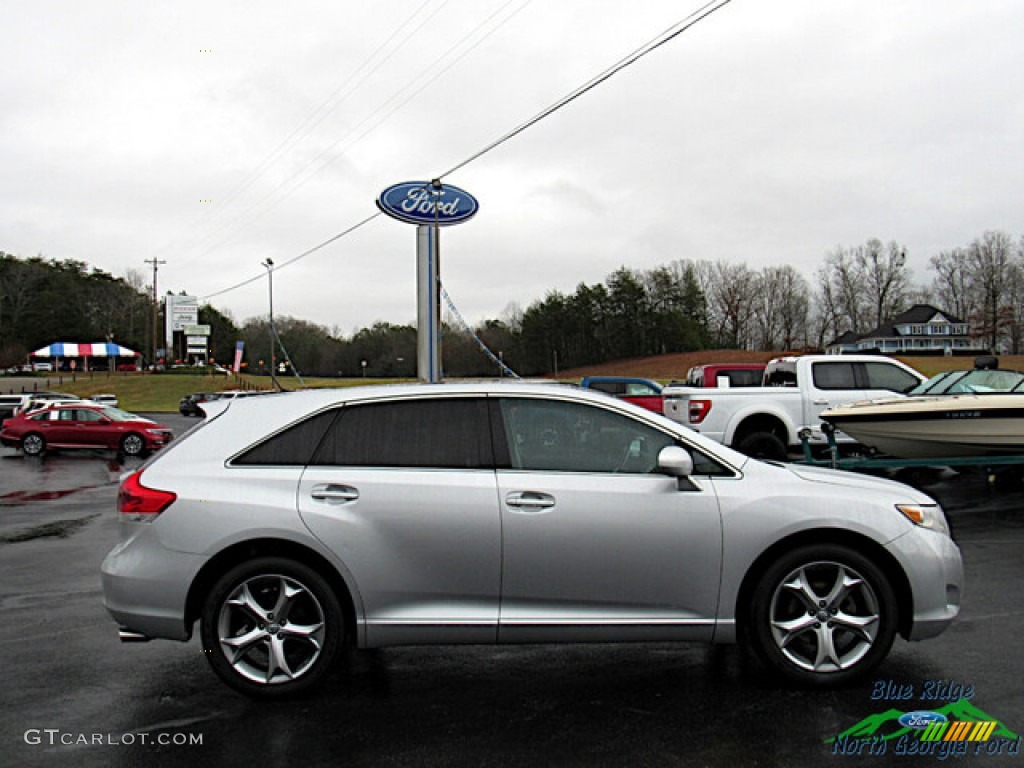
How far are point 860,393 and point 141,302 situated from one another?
126 metres

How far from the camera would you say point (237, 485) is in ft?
14.1

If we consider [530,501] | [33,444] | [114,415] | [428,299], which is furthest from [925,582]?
[33,444]

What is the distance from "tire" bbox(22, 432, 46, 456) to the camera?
23.1m

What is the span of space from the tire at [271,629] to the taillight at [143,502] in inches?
19.2

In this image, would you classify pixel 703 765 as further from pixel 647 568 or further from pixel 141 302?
pixel 141 302

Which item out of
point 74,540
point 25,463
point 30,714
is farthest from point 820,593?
point 25,463

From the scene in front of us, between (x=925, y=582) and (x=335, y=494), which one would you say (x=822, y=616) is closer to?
(x=925, y=582)

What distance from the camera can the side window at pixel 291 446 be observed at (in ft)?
14.5

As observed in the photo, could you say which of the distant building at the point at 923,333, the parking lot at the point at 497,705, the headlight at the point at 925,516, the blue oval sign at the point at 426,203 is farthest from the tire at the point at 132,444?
the distant building at the point at 923,333

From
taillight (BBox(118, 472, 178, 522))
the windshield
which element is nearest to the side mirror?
taillight (BBox(118, 472, 178, 522))

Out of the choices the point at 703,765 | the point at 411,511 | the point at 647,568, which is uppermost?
the point at 411,511

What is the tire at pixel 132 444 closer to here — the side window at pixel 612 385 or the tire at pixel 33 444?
the tire at pixel 33 444

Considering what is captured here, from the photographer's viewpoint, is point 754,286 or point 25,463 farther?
point 754,286

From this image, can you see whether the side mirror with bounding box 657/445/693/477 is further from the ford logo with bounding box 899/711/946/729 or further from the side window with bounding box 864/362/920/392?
the side window with bounding box 864/362/920/392
